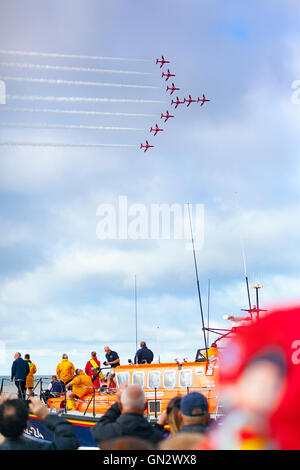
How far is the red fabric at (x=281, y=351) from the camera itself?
6.15 feet

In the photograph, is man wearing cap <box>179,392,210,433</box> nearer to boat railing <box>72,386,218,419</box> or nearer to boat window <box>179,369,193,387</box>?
boat railing <box>72,386,218,419</box>

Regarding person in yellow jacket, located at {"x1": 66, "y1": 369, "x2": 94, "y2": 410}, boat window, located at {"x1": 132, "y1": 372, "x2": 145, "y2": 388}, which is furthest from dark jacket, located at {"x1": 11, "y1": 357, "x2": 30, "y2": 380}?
boat window, located at {"x1": 132, "y1": 372, "x2": 145, "y2": 388}

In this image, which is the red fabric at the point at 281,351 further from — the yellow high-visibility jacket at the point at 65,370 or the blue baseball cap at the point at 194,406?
the yellow high-visibility jacket at the point at 65,370

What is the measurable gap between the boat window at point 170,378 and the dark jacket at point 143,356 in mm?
1281

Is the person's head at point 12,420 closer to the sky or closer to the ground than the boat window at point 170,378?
closer to the ground

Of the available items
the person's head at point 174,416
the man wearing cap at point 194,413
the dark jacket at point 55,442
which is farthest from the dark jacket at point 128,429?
the man wearing cap at point 194,413

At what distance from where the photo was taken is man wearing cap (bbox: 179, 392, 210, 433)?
418cm

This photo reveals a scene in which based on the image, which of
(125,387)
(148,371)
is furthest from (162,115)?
(125,387)

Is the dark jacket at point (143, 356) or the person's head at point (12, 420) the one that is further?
the dark jacket at point (143, 356)

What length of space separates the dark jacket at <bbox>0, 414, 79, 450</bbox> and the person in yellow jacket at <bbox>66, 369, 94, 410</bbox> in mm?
13746

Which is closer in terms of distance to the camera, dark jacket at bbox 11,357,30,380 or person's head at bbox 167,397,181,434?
person's head at bbox 167,397,181,434
